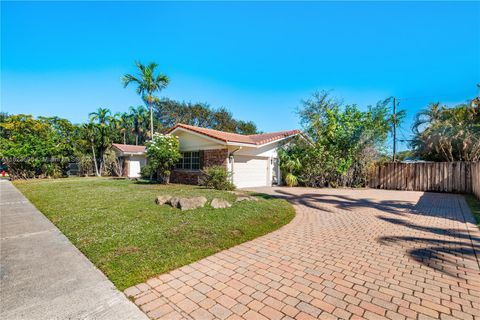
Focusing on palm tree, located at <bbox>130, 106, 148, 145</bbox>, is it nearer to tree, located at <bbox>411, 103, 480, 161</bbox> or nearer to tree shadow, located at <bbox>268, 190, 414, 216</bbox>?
tree shadow, located at <bbox>268, 190, 414, 216</bbox>

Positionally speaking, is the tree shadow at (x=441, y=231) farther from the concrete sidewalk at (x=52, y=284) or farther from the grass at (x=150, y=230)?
the concrete sidewalk at (x=52, y=284)

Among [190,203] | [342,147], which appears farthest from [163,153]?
[342,147]

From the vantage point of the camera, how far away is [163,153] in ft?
46.1

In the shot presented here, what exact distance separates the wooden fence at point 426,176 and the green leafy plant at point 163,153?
12.6 m

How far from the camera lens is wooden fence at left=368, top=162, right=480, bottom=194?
40.0 ft

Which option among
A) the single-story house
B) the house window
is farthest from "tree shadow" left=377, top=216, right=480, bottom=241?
the house window

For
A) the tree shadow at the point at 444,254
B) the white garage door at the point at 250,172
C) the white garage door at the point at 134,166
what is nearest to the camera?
the tree shadow at the point at 444,254

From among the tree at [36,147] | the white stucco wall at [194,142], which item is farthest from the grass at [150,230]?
the tree at [36,147]

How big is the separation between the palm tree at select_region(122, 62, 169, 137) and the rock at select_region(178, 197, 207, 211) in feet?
52.7

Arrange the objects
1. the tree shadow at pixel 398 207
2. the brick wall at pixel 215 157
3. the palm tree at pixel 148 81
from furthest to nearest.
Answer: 1. the palm tree at pixel 148 81
2. the brick wall at pixel 215 157
3. the tree shadow at pixel 398 207

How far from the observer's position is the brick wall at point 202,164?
1312cm

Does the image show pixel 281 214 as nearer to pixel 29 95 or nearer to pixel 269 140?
pixel 269 140

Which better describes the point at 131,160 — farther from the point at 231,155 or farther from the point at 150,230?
the point at 150,230

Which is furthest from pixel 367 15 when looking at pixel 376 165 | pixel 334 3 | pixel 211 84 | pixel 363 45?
pixel 211 84
